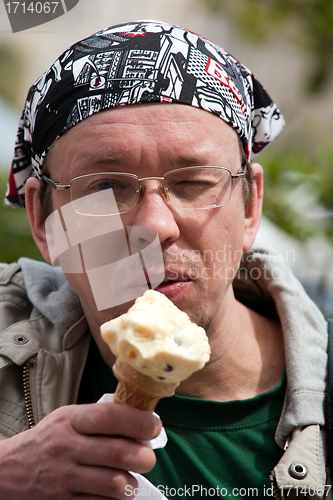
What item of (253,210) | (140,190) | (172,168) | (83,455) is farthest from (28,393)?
(253,210)

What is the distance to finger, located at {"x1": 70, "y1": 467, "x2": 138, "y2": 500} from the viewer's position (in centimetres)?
145

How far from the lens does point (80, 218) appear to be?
7.09 ft

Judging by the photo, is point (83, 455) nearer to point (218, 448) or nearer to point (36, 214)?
point (218, 448)

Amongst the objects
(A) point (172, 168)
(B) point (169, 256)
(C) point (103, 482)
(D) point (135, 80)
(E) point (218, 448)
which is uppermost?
(D) point (135, 80)

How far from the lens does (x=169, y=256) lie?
1.98 m

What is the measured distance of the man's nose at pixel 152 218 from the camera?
6.34 feet

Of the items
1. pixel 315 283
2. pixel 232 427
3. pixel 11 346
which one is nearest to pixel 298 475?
pixel 232 427

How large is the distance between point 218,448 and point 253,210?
1187mm

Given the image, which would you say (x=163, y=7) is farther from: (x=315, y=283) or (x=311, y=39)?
(x=315, y=283)

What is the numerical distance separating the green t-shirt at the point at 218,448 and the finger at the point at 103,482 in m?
0.67

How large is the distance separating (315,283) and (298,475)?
3.18 m

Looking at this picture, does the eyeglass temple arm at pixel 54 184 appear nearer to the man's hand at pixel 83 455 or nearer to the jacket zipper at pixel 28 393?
the jacket zipper at pixel 28 393

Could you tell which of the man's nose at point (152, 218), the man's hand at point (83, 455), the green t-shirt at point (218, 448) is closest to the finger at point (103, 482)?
the man's hand at point (83, 455)

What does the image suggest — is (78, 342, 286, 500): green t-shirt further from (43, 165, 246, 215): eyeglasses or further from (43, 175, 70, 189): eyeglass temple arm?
(43, 175, 70, 189): eyeglass temple arm
